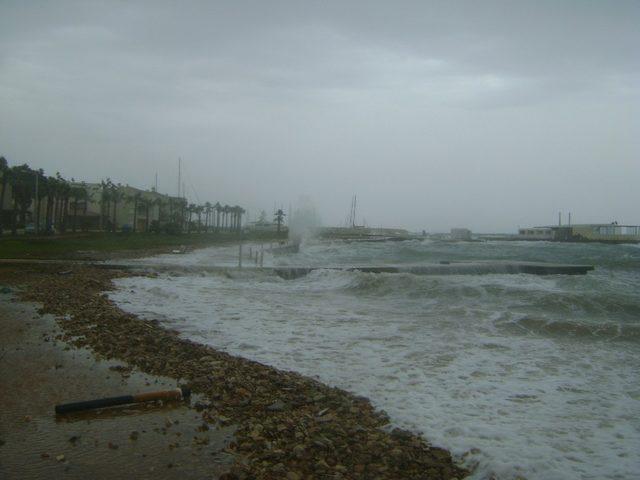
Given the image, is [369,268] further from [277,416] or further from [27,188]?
[27,188]

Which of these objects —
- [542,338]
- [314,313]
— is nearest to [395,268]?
[314,313]

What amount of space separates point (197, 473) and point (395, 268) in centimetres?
1980

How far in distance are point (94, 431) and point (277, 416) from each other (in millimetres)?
1660

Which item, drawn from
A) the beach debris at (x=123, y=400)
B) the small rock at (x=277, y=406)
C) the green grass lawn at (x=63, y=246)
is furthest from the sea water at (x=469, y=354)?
the green grass lawn at (x=63, y=246)

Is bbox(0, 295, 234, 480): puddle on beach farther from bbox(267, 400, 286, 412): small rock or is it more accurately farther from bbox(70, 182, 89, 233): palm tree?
bbox(70, 182, 89, 233): palm tree

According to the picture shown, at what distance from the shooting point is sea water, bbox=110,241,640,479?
4723 mm

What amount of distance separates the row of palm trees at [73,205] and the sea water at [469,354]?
35.6 m

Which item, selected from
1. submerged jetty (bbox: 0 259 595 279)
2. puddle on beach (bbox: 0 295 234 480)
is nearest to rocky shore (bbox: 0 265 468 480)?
puddle on beach (bbox: 0 295 234 480)

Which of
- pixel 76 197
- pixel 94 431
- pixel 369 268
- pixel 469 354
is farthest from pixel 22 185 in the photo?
pixel 94 431

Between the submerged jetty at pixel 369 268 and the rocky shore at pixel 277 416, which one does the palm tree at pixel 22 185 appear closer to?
the submerged jetty at pixel 369 268

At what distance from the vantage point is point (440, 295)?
16.3 meters

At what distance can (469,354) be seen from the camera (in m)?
8.21

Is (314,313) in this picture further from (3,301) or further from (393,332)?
(3,301)

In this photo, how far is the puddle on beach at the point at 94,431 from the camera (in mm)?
3748
